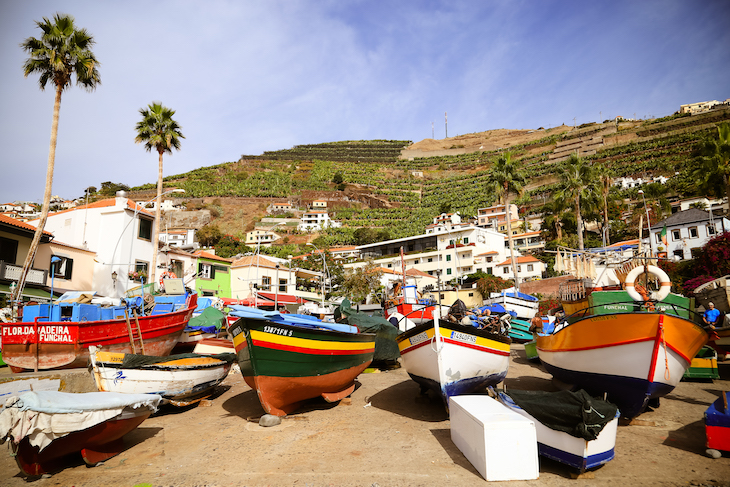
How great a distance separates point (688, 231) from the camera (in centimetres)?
3812

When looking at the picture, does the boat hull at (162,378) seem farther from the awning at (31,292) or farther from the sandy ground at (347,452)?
the awning at (31,292)

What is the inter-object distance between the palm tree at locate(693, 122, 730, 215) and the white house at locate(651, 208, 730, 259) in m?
12.0

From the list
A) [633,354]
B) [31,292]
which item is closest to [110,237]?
[31,292]

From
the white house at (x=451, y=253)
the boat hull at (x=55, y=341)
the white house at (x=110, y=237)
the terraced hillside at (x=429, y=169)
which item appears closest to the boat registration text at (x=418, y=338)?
the boat hull at (x=55, y=341)

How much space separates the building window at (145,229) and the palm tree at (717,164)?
35.6 m

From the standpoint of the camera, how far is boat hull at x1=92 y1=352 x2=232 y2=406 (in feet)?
28.6

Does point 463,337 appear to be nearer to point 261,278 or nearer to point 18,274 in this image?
point 18,274

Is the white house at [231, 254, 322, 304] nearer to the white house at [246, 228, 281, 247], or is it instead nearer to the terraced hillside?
the terraced hillside

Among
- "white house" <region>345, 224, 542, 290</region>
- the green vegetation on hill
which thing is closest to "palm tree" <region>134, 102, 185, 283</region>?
"white house" <region>345, 224, 542, 290</region>

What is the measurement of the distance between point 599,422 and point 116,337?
14224 mm

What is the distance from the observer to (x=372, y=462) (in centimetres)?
620

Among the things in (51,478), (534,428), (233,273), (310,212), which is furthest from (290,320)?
(310,212)

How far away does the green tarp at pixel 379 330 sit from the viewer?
13316 mm

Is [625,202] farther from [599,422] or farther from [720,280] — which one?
[599,422]
